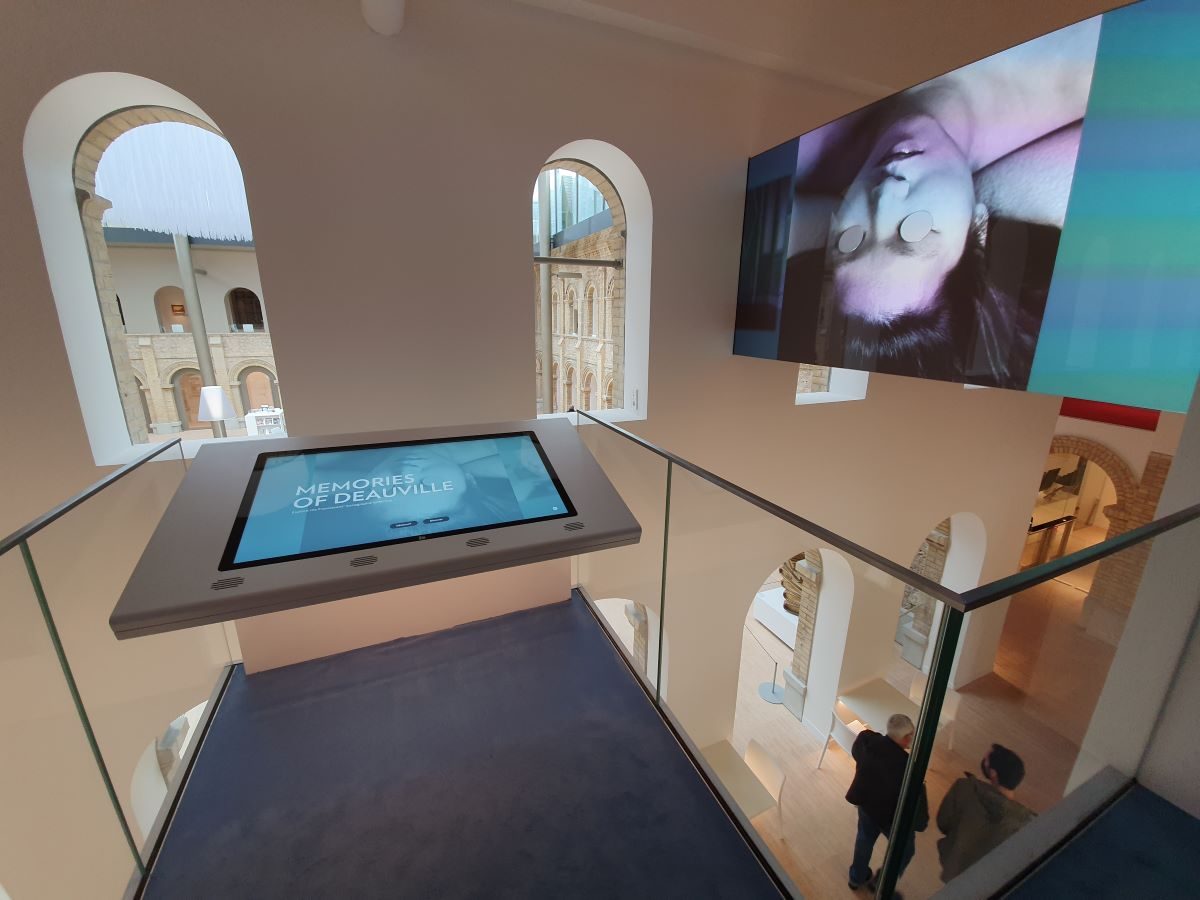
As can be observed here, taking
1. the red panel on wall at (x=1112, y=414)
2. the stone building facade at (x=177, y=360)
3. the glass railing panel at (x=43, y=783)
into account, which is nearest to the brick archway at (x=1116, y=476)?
the red panel on wall at (x=1112, y=414)

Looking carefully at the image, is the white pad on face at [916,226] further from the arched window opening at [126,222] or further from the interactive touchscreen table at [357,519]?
the arched window opening at [126,222]

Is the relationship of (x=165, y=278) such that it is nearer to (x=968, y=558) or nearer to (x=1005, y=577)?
(x=1005, y=577)

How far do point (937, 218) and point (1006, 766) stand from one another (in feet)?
7.27

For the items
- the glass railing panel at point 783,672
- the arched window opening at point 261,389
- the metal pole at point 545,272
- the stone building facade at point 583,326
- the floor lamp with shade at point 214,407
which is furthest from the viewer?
the arched window opening at point 261,389

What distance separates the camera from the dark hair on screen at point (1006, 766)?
5.10ft

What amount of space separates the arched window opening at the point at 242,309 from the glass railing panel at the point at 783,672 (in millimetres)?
13164

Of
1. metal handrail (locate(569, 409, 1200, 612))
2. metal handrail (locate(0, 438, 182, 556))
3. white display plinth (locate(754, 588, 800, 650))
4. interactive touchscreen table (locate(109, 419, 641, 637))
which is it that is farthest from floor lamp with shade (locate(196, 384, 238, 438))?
white display plinth (locate(754, 588, 800, 650))

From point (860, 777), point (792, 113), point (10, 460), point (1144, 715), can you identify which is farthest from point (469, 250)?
point (1144, 715)

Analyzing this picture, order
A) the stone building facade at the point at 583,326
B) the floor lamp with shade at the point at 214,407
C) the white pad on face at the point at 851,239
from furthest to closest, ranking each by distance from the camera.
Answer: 1. the stone building facade at the point at 583,326
2. the floor lamp with shade at the point at 214,407
3. the white pad on face at the point at 851,239

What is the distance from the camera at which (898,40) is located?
3377 millimetres

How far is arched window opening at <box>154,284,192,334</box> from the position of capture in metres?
12.4

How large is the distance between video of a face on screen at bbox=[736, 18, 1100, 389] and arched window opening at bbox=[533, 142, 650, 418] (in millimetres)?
862

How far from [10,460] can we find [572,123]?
9.73 feet

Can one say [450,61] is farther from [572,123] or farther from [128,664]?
[128,664]
